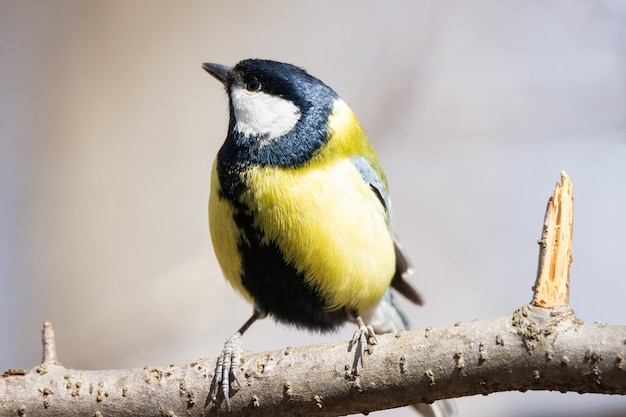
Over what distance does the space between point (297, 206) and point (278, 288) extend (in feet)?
1.08

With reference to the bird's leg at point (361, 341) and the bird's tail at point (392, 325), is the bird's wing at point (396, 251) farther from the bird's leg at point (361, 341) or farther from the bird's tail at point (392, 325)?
the bird's leg at point (361, 341)

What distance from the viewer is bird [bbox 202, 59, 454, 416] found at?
2326 millimetres

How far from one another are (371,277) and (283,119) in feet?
2.00

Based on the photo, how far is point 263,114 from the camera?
2551 mm

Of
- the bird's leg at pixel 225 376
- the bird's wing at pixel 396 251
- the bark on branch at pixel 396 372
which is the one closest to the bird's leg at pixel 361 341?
the bark on branch at pixel 396 372

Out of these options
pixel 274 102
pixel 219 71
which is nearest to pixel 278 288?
pixel 274 102

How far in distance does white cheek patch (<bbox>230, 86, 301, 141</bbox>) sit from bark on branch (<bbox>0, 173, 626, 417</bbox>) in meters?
0.78

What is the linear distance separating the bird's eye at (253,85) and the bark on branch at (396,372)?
39.0 inches

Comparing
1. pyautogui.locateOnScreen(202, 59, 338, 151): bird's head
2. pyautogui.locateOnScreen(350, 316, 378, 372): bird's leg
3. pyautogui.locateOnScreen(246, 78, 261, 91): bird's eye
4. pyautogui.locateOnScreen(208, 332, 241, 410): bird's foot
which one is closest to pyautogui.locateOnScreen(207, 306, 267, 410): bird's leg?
pyautogui.locateOnScreen(208, 332, 241, 410): bird's foot

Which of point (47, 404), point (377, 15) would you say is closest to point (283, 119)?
point (47, 404)

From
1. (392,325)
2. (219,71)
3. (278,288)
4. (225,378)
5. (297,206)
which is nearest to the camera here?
(225,378)

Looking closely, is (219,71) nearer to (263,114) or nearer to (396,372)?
(263,114)

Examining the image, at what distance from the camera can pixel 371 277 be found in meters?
2.44

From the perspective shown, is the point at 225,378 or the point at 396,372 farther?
the point at 225,378
